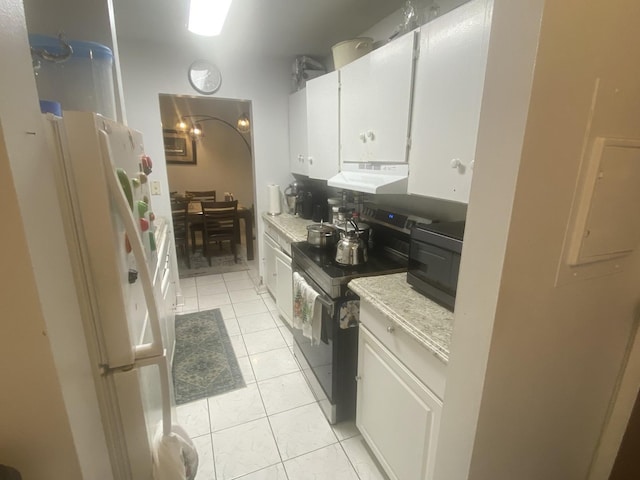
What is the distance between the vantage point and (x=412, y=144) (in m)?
1.50

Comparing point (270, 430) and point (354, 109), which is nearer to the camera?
point (270, 430)

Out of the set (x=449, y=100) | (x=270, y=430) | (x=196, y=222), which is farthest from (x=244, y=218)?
(x=449, y=100)

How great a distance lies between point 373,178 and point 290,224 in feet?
3.87

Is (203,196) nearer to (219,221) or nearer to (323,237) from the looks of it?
(219,221)

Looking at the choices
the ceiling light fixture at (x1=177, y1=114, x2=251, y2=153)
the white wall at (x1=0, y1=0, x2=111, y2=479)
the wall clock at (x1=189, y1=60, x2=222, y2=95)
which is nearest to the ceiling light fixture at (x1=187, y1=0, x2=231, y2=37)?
the wall clock at (x1=189, y1=60, x2=222, y2=95)

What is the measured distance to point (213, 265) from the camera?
4281 mm

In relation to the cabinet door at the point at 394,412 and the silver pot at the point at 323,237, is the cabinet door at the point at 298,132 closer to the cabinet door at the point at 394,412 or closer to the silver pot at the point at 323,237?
the silver pot at the point at 323,237

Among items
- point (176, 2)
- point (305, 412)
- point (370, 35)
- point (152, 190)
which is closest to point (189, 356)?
point (305, 412)

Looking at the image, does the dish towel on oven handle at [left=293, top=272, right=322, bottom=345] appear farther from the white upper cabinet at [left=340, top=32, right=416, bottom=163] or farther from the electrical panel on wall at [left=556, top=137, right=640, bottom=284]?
the electrical panel on wall at [left=556, top=137, right=640, bottom=284]

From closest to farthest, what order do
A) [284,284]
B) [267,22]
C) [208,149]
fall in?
[267,22], [284,284], [208,149]

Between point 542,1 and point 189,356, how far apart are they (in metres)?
2.62

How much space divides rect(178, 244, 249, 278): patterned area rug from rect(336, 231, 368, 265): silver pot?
2.70 metres

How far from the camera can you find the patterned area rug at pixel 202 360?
205 centimetres

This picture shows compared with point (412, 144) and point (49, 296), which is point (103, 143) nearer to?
point (49, 296)
